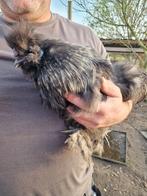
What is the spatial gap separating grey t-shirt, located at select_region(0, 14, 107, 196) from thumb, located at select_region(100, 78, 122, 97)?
0.78 feet

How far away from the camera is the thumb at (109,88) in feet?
3.95

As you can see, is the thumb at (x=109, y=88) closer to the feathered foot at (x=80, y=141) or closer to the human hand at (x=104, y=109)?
the human hand at (x=104, y=109)

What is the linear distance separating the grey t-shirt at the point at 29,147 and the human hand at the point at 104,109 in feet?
0.46

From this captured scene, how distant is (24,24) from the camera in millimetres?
1184

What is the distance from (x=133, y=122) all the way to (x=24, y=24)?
13.5 ft

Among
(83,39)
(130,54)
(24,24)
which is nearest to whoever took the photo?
(24,24)

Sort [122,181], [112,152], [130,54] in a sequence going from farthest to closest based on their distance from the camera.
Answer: [130,54], [112,152], [122,181]

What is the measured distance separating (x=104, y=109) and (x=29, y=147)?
0.32m

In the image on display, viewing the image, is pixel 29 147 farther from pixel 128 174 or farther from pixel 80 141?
pixel 128 174

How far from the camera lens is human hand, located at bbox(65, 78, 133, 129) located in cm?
119

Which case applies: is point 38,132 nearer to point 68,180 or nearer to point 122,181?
point 68,180

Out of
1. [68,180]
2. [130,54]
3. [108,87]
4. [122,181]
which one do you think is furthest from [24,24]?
[130,54]

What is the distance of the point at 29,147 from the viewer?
136 centimetres

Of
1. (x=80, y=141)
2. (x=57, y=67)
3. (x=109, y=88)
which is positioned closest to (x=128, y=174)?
(x=80, y=141)
